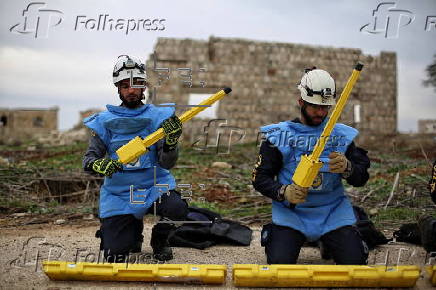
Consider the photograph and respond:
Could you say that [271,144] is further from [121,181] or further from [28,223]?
[28,223]

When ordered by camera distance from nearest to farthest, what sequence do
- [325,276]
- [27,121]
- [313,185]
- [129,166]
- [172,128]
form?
[325,276] < [172,128] < [313,185] < [129,166] < [27,121]

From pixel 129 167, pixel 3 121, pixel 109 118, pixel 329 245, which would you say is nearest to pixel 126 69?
pixel 109 118

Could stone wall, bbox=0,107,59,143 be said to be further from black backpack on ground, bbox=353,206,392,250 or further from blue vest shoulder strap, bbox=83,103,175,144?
black backpack on ground, bbox=353,206,392,250

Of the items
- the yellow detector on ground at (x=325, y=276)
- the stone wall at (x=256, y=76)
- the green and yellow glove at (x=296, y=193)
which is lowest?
the yellow detector on ground at (x=325, y=276)

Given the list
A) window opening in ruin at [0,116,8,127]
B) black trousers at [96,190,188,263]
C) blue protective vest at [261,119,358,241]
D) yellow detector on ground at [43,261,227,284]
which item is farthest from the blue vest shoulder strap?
window opening in ruin at [0,116,8,127]

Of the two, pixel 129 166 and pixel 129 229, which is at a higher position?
pixel 129 166

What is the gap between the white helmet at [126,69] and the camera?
13.0 feet

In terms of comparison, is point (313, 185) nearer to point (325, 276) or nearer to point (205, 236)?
point (325, 276)

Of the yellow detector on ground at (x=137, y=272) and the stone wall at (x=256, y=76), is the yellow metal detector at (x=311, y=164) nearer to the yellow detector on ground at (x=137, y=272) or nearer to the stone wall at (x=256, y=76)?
the yellow detector on ground at (x=137, y=272)

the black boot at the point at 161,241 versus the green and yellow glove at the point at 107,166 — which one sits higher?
the green and yellow glove at the point at 107,166

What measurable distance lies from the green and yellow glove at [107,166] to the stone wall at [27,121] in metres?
26.5

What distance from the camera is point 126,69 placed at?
3.97 meters

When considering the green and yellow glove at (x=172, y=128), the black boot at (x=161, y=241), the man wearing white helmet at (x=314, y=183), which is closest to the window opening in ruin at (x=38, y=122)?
the black boot at (x=161, y=241)

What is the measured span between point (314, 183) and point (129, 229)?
151cm
